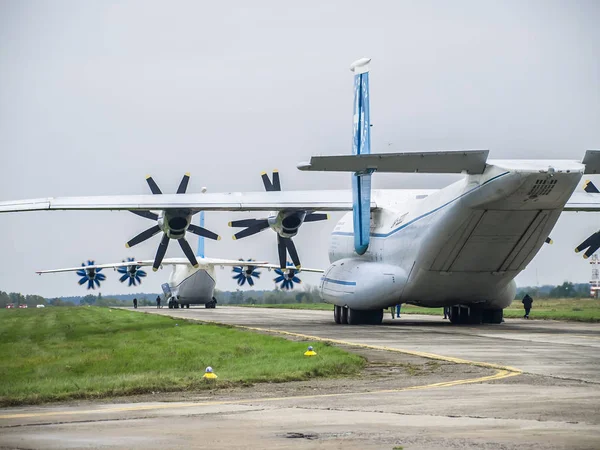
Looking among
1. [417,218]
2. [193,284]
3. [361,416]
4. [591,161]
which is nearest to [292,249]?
[417,218]

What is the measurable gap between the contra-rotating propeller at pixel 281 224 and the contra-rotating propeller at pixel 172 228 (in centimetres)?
129

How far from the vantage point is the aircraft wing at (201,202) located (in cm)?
3359

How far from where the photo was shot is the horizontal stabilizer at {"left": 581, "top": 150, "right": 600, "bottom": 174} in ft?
87.1

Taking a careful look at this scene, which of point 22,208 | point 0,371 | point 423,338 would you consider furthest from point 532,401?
point 22,208

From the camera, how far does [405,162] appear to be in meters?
26.1

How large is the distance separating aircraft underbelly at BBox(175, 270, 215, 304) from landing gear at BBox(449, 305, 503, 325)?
36798mm

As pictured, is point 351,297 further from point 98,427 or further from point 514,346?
point 98,427

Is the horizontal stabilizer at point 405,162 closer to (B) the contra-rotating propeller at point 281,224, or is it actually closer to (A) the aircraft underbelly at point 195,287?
(B) the contra-rotating propeller at point 281,224

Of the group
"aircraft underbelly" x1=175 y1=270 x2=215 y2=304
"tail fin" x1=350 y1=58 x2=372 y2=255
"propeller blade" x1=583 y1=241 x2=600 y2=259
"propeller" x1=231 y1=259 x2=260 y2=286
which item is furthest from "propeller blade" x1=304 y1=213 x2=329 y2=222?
"propeller" x1=231 y1=259 x2=260 y2=286

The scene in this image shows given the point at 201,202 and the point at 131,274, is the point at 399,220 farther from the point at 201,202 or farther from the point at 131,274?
the point at 131,274

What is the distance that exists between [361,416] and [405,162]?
17.0 m

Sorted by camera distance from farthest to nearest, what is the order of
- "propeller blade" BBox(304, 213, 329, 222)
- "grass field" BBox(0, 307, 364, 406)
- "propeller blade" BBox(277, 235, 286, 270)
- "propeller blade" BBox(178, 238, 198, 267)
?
"propeller blade" BBox(304, 213, 329, 222) → "propeller blade" BBox(277, 235, 286, 270) → "propeller blade" BBox(178, 238, 198, 267) → "grass field" BBox(0, 307, 364, 406)

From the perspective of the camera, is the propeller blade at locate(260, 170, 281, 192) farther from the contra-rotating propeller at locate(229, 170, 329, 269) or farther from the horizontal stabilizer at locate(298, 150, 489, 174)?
the horizontal stabilizer at locate(298, 150, 489, 174)

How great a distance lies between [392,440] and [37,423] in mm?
3511
